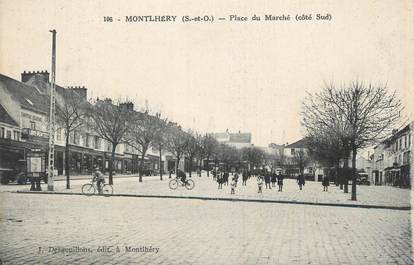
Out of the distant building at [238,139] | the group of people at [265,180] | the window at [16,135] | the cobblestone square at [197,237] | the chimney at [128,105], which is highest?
the distant building at [238,139]

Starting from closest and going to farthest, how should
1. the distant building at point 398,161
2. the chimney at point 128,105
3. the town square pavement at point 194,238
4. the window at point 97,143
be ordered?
the town square pavement at point 194,238 < the chimney at point 128,105 < the distant building at point 398,161 < the window at point 97,143

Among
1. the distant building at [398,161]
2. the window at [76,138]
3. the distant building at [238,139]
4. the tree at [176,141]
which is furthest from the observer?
the distant building at [238,139]

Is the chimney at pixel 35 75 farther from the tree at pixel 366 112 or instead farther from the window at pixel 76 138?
the tree at pixel 366 112

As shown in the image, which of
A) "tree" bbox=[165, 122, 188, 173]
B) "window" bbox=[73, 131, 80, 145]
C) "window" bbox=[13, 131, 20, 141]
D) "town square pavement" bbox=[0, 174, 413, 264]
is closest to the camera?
"town square pavement" bbox=[0, 174, 413, 264]

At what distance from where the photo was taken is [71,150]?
47.2m

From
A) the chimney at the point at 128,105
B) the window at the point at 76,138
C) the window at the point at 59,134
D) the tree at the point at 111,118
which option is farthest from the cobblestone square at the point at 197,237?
the window at the point at 76,138

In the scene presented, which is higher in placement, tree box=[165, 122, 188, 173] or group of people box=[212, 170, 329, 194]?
tree box=[165, 122, 188, 173]

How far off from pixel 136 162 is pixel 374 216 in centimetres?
5662

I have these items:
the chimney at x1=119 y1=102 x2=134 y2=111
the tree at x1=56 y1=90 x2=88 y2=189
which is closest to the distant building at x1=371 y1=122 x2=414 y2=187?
the chimney at x1=119 y1=102 x2=134 y2=111

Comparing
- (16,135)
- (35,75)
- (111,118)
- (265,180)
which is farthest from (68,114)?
(35,75)

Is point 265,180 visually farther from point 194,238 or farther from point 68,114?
point 194,238

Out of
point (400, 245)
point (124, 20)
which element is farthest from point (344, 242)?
point (124, 20)

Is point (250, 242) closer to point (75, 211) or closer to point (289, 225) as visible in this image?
point (289, 225)

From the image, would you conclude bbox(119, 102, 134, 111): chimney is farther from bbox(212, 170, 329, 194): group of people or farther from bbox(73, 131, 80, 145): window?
bbox(73, 131, 80, 145): window
